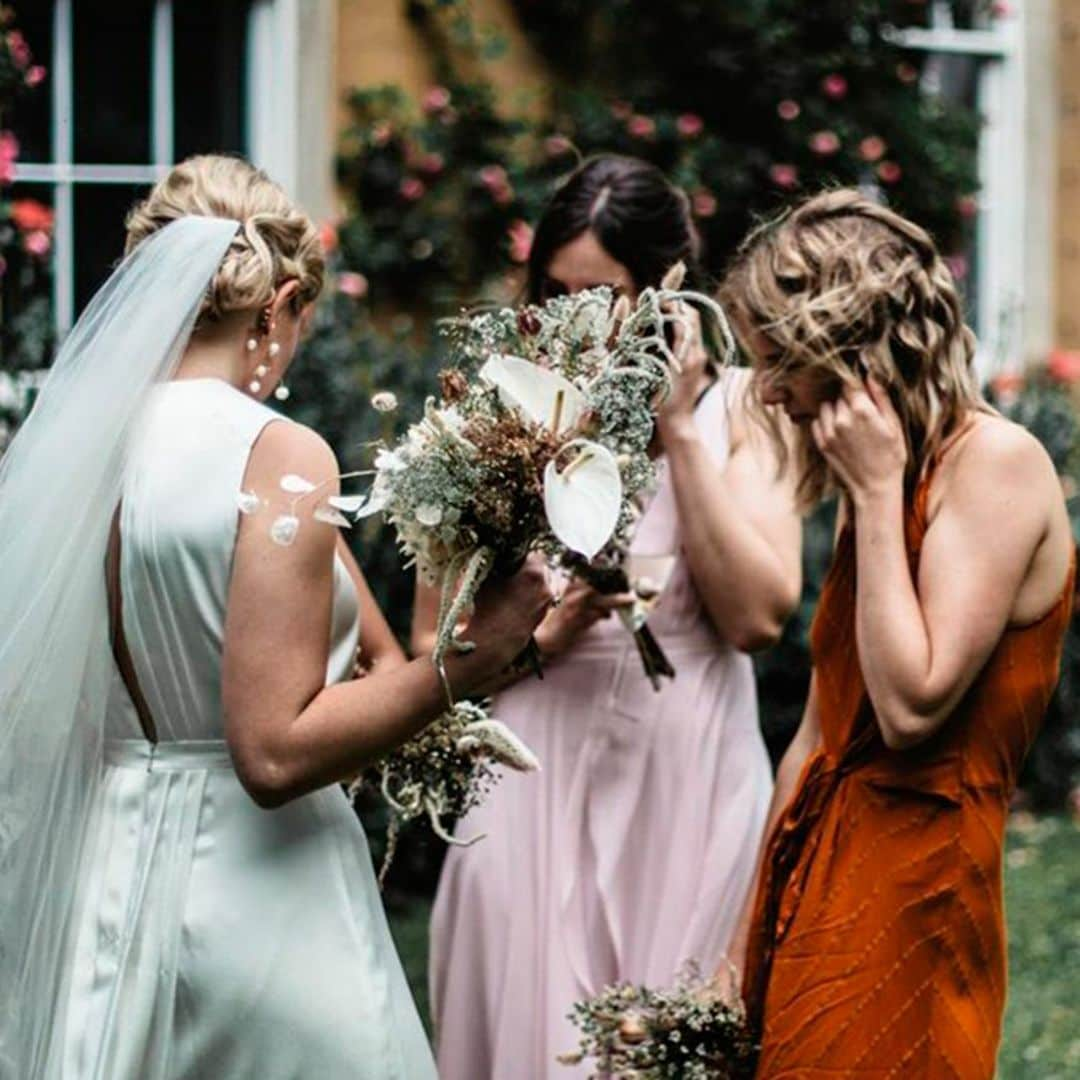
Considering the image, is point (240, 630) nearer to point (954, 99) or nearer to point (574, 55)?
point (574, 55)

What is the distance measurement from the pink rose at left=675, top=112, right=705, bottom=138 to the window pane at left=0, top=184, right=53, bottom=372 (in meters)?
3.14

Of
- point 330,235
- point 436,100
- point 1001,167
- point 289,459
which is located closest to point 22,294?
point 330,235

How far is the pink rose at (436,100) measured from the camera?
870 cm

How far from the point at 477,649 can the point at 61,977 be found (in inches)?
30.2

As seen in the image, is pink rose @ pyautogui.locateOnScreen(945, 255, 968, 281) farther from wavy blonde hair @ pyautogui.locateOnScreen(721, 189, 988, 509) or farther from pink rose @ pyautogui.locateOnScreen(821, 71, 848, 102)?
wavy blonde hair @ pyautogui.locateOnScreen(721, 189, 988, 509)

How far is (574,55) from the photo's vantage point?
29.9ft

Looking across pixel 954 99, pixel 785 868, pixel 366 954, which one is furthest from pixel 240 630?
pixel 954 99

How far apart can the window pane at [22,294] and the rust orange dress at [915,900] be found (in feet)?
12.0

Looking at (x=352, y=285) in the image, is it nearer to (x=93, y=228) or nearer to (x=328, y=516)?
(x=93, y=228)

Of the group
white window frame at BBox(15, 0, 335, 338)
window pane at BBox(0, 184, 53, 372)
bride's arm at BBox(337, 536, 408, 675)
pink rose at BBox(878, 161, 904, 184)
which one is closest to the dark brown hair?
bride's arm at BBox(337, 536, 408, 675)

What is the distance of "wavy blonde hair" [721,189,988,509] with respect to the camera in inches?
130

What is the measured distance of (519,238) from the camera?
8.49 metres

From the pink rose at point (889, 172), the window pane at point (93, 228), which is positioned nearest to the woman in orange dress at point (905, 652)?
the window pane at point (93, 228)

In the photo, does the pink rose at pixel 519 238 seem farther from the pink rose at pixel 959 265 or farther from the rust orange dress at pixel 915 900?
the rust orange dress at pixel 915 900
